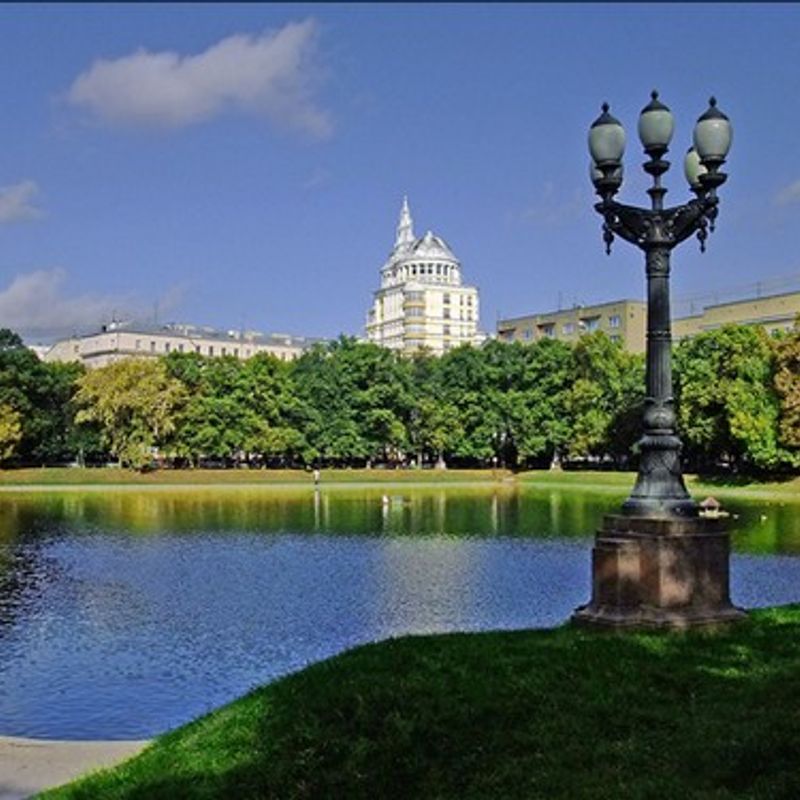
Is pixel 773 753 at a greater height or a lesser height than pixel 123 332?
lesser

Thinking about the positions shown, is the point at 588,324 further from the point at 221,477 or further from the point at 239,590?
the point at 239,590

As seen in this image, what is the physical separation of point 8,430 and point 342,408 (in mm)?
25584

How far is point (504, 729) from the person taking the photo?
26.9 ft

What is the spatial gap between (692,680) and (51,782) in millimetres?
5427

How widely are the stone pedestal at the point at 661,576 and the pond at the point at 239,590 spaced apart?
19.5 feet

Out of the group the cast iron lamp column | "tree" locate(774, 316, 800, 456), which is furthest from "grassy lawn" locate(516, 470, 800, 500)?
the cast iron lamp column

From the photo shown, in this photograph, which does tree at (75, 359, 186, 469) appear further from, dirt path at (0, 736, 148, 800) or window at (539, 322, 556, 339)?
dirt path at (0, 736, 148, 800)

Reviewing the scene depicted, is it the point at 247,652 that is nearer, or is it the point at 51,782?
the point at 51,782

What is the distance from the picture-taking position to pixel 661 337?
39.9 ft

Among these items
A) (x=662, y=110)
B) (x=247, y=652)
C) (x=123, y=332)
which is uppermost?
(x=123, y=332)

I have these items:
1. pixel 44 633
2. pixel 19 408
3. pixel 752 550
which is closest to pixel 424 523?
pixel 752 550

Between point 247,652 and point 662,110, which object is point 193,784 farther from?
point 247,652

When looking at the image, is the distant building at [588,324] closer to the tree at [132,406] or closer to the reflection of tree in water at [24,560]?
the tree at [132,406]

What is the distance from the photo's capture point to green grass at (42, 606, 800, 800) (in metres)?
7.28
